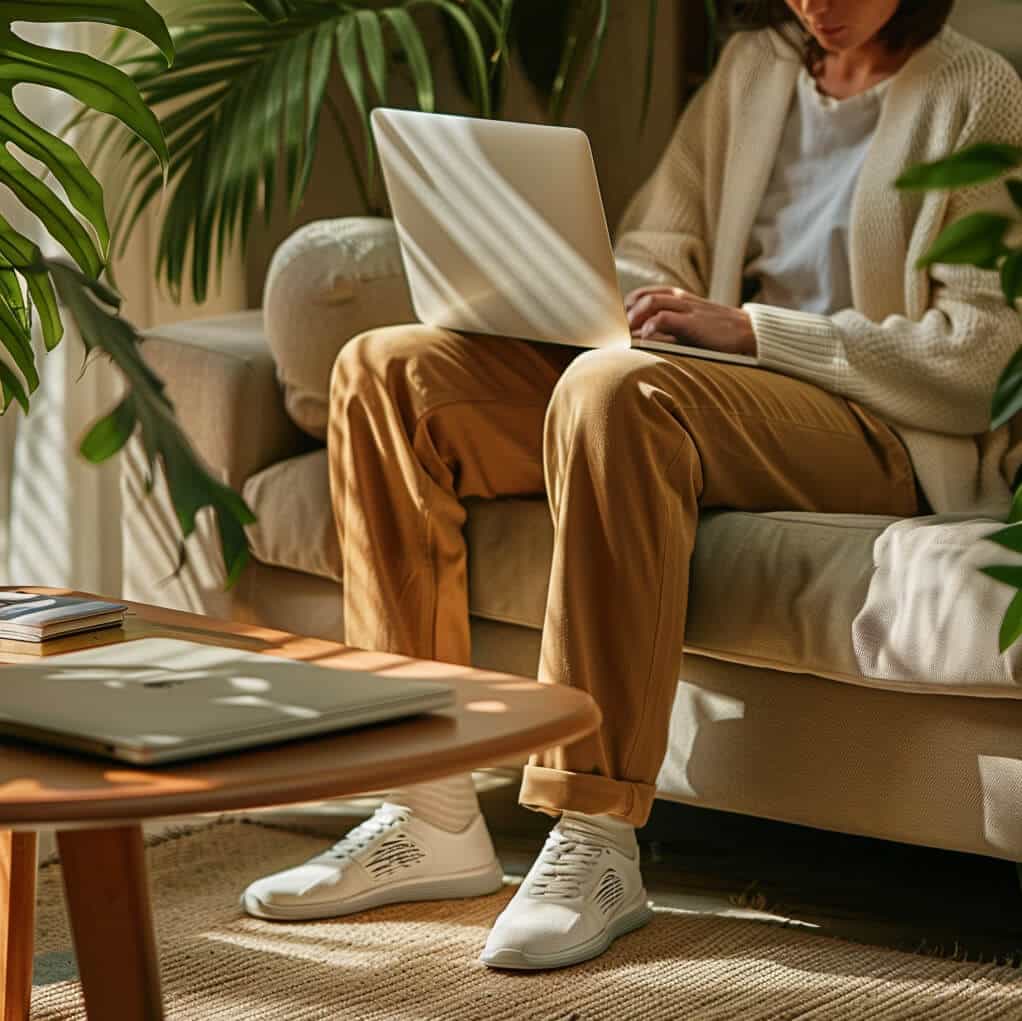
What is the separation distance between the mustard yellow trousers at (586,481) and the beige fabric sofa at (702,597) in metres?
0.05

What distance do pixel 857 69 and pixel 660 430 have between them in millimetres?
621

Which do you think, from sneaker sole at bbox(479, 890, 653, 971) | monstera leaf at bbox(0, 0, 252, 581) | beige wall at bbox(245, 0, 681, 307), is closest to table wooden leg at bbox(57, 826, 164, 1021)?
monstera leaf at bbox(0, 0, 252, 581)

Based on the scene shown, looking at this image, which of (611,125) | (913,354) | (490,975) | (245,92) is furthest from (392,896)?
(611,125)

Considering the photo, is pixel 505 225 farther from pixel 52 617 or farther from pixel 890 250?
pixel 52 617

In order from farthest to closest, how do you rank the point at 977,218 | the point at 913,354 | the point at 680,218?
the point at 680,218, the point at 913,354, the point at 977,218

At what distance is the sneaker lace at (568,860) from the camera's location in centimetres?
133

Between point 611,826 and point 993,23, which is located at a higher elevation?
point 993,23

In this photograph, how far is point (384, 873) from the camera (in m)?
1.46

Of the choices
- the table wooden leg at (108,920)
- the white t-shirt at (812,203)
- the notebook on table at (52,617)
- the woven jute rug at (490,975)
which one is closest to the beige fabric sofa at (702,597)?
the woven jute rug at (490,975)

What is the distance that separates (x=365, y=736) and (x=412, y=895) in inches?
30.7

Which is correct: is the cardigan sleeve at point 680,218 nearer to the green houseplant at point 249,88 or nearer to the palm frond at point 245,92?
the green houseplant at point 249,88

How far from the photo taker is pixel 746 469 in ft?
4.65

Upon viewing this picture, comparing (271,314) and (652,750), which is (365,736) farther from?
(271,314)

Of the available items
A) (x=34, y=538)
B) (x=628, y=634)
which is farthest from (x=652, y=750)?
(x=34, y=538)
